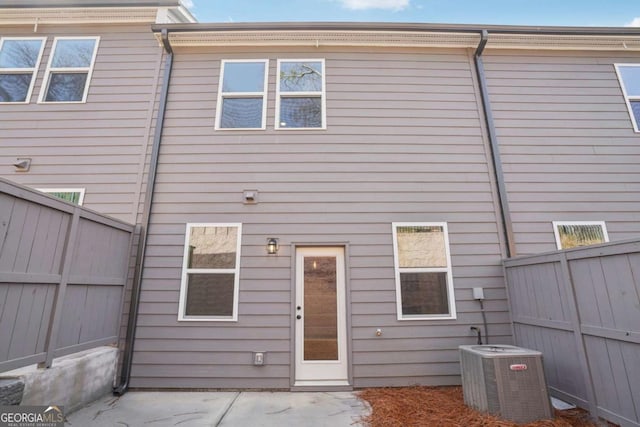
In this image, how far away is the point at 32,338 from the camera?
8.54 ft

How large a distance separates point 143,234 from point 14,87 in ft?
11.2

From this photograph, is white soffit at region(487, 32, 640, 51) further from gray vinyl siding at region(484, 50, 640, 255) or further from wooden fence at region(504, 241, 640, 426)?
wooden fence at region(504, 241, 640, 426)

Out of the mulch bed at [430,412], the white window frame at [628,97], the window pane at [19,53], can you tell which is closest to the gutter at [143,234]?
the window pane at [19,53]

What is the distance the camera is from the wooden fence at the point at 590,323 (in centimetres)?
249

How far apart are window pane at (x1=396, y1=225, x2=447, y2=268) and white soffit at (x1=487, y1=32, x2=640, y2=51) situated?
3474 millimetres

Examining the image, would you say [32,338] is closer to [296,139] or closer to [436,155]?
[296,139]

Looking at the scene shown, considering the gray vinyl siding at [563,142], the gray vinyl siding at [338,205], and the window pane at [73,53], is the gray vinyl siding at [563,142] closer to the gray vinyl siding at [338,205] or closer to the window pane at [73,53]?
the gray vinyl siding at [338,205]

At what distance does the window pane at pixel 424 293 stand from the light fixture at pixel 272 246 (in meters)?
1.78

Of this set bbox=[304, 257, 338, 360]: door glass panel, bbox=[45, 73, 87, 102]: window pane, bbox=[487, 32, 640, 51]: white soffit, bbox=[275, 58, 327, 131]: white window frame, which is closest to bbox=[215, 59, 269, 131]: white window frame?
bbox=[275, 58, 327, 131]: white window frame

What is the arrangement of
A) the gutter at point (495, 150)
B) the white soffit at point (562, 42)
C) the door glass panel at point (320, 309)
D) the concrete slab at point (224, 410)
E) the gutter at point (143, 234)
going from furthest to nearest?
the white soffit at point (562, 42) → the gutter at point (495, 150) → the door glass panel at point (320, 309) → the gutter at point (143, 234) → the concrete slab at point (224, 410)

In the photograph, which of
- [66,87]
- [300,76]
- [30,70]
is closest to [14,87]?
[30,70]

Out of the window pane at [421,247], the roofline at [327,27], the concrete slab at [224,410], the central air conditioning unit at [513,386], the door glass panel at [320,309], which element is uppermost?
the roofline at [327,27]

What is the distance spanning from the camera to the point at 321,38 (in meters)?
4.82

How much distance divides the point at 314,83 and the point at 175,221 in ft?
9.98
